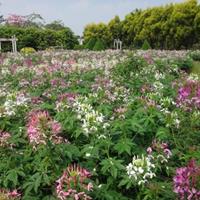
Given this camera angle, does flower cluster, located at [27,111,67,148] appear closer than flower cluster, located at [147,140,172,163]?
Yes

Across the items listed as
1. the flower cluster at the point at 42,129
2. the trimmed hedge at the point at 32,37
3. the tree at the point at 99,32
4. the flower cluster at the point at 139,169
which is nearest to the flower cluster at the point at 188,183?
the flower cluster at the point at 139,169

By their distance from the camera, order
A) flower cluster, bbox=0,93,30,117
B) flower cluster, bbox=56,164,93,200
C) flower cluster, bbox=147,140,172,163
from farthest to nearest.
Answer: flower cluster, bbox=0,93,30,117, flower cluster, bbox=147,140,172,163, flower cluster, bbox=56,164,93,200

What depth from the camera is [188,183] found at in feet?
8.45

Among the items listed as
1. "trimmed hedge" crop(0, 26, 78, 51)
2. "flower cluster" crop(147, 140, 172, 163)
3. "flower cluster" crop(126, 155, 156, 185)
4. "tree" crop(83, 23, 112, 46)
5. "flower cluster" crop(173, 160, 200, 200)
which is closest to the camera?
"flower cluster" crop(173, 160, 200, 200)

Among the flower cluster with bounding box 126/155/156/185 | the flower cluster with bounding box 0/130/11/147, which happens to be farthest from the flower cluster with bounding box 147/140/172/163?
the flower cluster with bounding box 0/130/11/147

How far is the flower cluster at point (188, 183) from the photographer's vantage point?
2.55 m

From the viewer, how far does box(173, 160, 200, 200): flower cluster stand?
2551mm

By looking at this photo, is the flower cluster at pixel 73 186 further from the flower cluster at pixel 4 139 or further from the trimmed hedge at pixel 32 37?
the trimmed hedge at pixel 32 37

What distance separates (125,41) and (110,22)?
8.23 ft

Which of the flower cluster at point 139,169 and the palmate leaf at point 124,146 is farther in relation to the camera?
the palmate leaf at point 124,146

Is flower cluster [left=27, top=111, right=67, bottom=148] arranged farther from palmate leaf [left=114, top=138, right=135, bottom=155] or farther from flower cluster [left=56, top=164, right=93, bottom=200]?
palmate leaf [left=114, top=138, right=135, bottom=155]

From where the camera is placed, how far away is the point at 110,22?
37.1 metres

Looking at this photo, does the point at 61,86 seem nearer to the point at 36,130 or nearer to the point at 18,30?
the point at 36,130

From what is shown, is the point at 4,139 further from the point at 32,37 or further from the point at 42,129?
the point at 32,37
